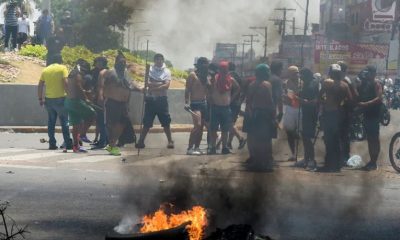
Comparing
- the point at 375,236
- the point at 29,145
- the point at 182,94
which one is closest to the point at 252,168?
the point at 375,236

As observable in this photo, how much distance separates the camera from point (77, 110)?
55.2ft

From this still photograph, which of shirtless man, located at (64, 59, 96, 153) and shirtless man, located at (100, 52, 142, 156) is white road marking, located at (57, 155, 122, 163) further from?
shirtless man, located at (64, 59, 96, 153)

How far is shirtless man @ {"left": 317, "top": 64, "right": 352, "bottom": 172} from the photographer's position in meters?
14.2

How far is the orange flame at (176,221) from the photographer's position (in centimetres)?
749

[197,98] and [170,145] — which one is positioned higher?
[197,98]

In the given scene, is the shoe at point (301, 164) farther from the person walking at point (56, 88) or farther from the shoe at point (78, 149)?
the person walking at point (56, 88)

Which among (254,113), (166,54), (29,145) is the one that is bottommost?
(29,145)

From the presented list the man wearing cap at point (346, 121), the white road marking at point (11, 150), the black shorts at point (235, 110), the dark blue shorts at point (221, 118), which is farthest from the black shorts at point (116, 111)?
the man wearing cap at point (346, 121)

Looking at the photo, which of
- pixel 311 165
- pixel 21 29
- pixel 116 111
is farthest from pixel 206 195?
pixel 21 29

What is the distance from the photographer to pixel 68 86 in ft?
55.3

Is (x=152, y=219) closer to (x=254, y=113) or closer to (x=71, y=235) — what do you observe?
(x=71, y=235)

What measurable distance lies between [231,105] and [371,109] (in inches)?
123

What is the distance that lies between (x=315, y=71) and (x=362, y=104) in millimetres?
1371

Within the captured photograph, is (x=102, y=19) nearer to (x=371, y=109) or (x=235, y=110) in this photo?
(x=371, y=109)
